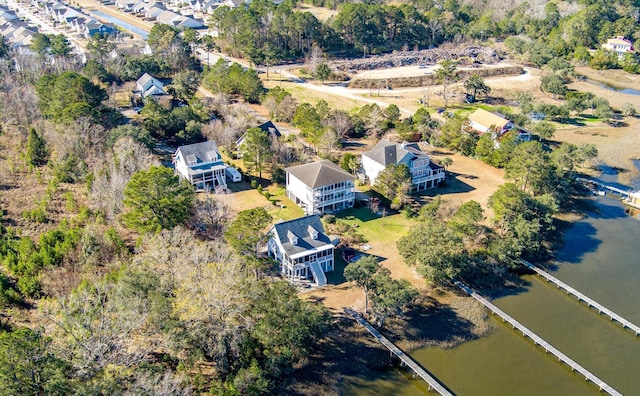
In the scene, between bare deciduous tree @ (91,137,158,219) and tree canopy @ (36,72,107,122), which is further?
tree canopy @ (36,72,107,122)

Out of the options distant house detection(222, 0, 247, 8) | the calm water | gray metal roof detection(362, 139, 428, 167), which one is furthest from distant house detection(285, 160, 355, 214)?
distant house detection(222, 0, 247, 8)

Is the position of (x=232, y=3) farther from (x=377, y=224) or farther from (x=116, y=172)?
(x=377, y=224)

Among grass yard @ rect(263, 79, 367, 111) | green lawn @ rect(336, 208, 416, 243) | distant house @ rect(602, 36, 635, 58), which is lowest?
green lawn @ rect(336, 208, 416, 243)

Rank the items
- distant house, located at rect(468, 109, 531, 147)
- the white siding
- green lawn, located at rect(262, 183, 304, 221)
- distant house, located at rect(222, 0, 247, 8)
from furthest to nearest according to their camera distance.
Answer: distant house, located at rect(222, 0, 247, 8) < distant house, located at rect(468, 109, 531, 147) < the white siding < green lawn, located at rect(262, 183, 304, 221)

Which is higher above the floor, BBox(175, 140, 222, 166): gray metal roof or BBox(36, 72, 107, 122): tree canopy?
BBox(36, 72, 107, 122): tree canopy

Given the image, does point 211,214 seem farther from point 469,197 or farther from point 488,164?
point 488,164

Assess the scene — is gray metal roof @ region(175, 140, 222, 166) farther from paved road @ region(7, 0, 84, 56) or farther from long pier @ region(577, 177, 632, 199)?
paved road @ region(7, 0, 84, 56)

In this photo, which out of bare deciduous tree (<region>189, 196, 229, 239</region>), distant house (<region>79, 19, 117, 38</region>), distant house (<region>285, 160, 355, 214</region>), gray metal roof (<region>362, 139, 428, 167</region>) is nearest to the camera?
bare deciduous tree (<region>189, 196, 229, 239</region>)

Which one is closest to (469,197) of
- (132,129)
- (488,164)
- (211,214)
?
(488,164)
